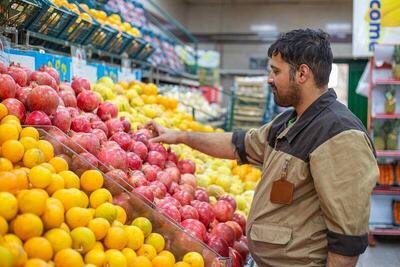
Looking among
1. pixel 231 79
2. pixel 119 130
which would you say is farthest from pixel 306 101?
pixel 231 79

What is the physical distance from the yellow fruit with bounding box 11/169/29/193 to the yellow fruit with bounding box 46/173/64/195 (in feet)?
0.27

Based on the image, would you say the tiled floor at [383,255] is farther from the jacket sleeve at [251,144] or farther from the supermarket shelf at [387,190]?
the jacket sleeve at [251,144]

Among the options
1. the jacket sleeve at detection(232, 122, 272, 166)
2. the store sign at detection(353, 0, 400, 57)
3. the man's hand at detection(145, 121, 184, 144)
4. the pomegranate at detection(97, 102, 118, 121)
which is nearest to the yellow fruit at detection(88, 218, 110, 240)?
the jacket sleeve at detection(232, 122, 272, 166)

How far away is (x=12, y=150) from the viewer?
1718 millimetres

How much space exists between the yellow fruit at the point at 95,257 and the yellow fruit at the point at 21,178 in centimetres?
29

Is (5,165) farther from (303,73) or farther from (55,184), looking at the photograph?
(303,73)

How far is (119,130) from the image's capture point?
2740 millimetres

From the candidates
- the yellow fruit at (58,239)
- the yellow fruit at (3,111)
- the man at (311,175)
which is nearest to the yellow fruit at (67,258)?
the yellow fruit at (58,239)

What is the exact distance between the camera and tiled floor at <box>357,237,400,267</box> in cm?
520

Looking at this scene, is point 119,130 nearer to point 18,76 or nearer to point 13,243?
point 18,76

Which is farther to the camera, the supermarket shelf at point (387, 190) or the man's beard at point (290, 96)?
the supermarket shelf at point (387, 190)

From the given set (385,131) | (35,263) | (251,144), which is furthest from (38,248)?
(385,131)

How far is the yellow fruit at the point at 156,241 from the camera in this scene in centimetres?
187

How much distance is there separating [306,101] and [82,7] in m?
2.95
